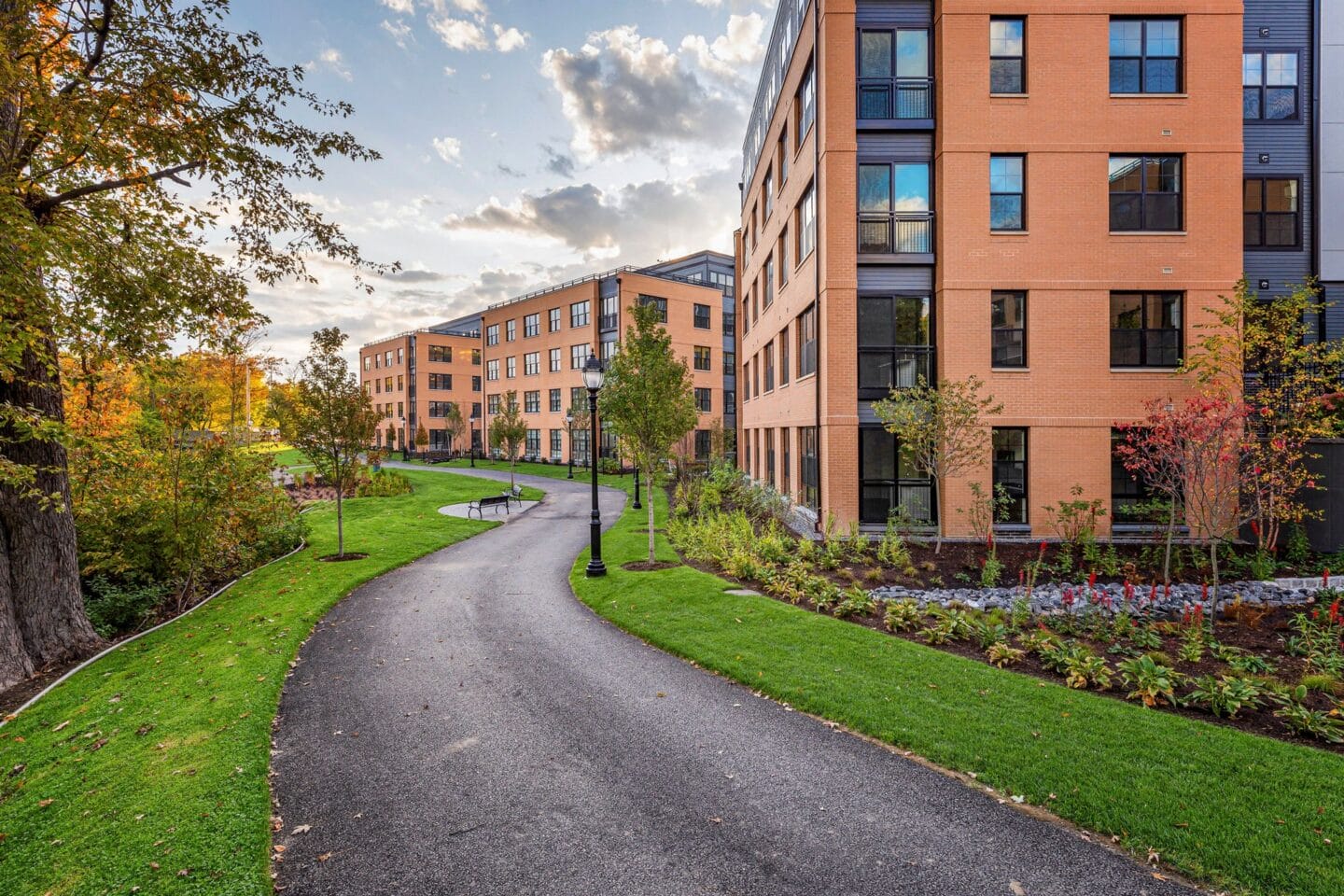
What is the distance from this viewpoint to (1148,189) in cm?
1510

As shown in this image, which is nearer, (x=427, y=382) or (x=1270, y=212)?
(x=1270, y=212)

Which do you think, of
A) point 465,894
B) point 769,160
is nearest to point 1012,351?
point 769,160

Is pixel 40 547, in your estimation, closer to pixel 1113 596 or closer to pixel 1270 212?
pixel 1113 596

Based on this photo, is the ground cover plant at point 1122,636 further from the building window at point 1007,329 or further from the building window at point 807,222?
the building window at point 807,222

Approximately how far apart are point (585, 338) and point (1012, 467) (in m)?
37.4

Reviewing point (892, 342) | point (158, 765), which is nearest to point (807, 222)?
point (892, 342)

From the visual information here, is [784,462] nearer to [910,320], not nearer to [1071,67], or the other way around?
[910,320]

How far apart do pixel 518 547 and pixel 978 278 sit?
1452cm

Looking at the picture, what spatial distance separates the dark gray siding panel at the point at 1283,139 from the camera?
1595 cm

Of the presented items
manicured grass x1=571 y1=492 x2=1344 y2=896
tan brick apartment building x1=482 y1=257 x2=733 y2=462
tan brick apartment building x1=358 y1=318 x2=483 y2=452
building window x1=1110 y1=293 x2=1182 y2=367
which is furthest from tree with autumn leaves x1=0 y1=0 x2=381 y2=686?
tan brick apartment building x1=358 y1=318 x2=483 y2=452

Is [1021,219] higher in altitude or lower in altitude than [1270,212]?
lower

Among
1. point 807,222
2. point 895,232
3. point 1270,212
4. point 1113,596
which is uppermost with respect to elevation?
point 807,222

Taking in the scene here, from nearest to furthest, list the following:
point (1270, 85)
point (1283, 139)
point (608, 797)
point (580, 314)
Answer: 1. point (608, 797)
2. point (1283, 139)
3. point (1270, 85)
4. point (580, 314)

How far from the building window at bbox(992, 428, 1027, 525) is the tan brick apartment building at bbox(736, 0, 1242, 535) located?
2.6 inches
